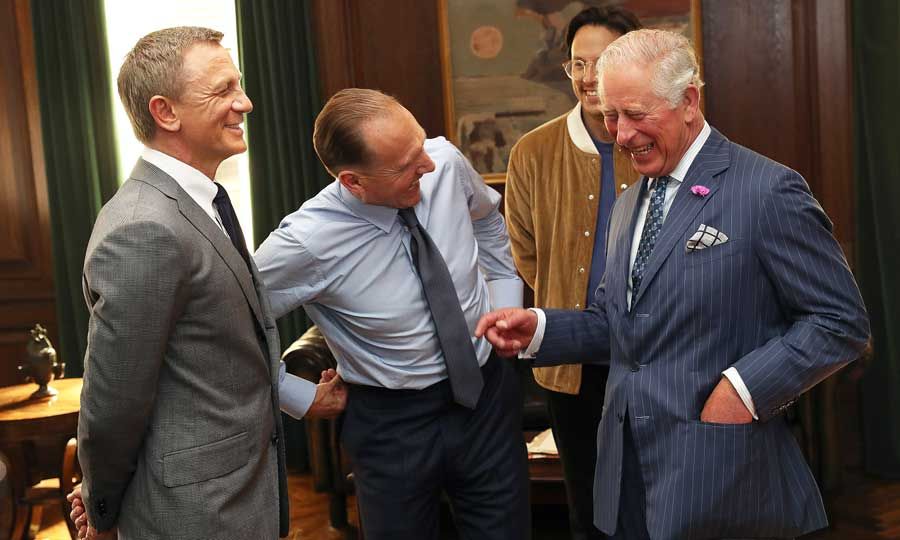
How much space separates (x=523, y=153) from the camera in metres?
3.09

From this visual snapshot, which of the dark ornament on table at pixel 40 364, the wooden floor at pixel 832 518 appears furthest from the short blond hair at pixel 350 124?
the dark ornament on table at pixel 40 364

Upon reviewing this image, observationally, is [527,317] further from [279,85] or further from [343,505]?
[279,85]

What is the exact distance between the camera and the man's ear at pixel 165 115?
76.3 inches

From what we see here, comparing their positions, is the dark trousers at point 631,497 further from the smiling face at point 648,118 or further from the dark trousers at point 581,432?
the dark trousers at point 581,432

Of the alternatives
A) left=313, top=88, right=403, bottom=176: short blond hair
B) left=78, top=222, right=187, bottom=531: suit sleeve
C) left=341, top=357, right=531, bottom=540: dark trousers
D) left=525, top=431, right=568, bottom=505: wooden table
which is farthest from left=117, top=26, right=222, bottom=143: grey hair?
left=525, top=431, right=568, bottom=505: wooden table

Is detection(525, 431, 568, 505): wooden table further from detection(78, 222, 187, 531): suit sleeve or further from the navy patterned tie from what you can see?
detection(78, 222, 187, 531): suit sleeve

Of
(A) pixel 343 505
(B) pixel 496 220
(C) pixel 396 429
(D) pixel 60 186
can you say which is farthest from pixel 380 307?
(D) pixel 60 186

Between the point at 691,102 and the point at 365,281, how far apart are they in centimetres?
88

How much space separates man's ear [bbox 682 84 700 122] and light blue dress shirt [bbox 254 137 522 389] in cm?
74

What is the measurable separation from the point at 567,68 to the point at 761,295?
49.9 inches

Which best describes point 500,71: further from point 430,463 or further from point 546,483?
point 430,463

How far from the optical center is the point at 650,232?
2.08 metres

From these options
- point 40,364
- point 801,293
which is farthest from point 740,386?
point 40,364

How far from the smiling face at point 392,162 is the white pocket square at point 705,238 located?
716mm
